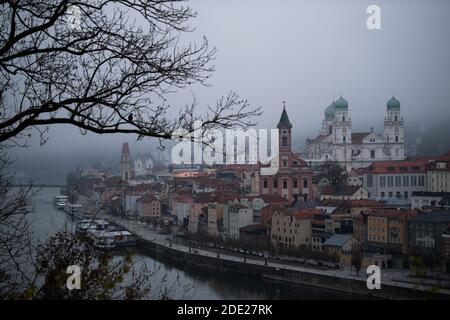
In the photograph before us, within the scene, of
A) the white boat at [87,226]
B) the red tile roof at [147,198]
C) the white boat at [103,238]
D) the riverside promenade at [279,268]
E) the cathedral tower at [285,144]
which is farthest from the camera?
the red tile roof at [147,198]

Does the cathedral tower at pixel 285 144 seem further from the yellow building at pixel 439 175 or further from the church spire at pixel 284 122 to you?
the yellow building at pixel 439 175

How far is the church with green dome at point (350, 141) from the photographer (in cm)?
1534

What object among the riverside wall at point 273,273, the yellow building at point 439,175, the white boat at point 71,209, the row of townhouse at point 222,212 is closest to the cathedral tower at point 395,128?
the yellow building at point 439,175

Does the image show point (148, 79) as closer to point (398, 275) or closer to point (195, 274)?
point (398, 275)

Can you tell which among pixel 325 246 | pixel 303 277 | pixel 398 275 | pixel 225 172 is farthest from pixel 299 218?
pixel 225 172

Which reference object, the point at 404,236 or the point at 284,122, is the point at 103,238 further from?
the point at 284,122

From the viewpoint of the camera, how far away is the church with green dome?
15344mm

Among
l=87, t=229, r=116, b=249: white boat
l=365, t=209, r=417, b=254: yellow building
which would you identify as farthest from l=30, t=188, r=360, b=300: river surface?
l=87, t=229, r=116, b=249: white boat

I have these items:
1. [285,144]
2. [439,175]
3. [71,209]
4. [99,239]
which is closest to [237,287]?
[71,209]

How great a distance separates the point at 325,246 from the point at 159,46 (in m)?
6.83

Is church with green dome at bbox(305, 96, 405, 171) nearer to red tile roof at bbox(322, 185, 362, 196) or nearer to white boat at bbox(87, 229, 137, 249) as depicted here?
red tile roof at bbox(322, 185, 362, 196)

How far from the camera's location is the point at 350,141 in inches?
671

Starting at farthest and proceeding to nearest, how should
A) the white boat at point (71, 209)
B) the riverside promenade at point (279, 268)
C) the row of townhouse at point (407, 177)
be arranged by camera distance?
the row of townhouse at point (407, 177) < the riverside promenade at point (279, 268) < the white boat at point (71, 209)

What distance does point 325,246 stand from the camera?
7.72 meters
